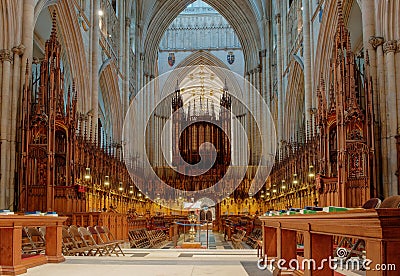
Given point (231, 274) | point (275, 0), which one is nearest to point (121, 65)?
point (275, 0)

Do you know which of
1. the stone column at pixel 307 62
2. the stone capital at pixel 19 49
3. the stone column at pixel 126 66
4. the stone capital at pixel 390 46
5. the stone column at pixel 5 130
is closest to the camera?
the stone capital at pixel 390 46

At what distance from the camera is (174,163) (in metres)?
40.5

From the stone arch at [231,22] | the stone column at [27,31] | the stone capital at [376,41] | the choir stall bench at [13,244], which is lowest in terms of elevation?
the choir stall bench at [13,244]

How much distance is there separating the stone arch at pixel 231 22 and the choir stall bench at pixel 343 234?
34.6m

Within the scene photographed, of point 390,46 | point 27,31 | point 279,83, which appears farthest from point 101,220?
point 279,83

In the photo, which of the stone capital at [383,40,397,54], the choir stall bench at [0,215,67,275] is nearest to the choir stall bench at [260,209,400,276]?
A: the choir stall bench at [0,215,67,275]

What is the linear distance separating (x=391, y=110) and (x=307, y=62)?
9889mm

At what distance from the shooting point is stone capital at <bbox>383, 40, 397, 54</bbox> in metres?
13.5

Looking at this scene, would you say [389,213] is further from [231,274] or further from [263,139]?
[263,139]

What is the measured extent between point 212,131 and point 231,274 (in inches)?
1451

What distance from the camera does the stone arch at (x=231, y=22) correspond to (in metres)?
40.4

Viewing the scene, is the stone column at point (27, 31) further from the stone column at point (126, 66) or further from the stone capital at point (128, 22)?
the stone capital at point (128, 22)

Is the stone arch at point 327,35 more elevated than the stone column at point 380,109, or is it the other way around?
the stone arch at point 327,35

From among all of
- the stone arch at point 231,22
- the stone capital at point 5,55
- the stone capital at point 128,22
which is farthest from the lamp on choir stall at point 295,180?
the stone arch at point 231,22
